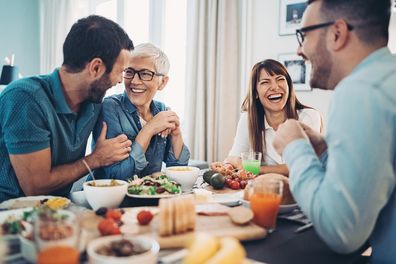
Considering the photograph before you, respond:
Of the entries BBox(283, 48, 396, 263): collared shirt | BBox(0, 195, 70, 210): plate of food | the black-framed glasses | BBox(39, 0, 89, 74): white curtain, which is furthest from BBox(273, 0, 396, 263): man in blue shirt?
BBox(39, 0, 89, 74): white curtain

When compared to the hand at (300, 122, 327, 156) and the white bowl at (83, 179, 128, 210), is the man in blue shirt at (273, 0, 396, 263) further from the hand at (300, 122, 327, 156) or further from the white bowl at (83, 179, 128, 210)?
the white bowl at (83, 179, 128, 210)

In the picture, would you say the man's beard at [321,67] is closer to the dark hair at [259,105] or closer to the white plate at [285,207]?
the white plate at [285,207]

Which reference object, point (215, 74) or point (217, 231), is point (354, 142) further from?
point (215, 74)

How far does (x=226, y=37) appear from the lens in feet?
12.6

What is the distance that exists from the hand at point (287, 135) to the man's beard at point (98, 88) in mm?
967

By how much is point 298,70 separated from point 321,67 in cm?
237

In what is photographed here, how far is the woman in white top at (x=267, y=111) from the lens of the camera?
95.0 inches

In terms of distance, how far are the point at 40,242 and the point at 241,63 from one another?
130 inches

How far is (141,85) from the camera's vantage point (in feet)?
6.61

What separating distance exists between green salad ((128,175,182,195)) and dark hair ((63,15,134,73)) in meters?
0.60

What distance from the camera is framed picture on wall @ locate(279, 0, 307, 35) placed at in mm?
3412

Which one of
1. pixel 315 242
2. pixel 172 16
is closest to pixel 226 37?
pixel 172 16

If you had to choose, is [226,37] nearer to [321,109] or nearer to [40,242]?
[321,109]

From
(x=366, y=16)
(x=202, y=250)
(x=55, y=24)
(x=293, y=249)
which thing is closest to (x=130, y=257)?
(x=202, y=250)
